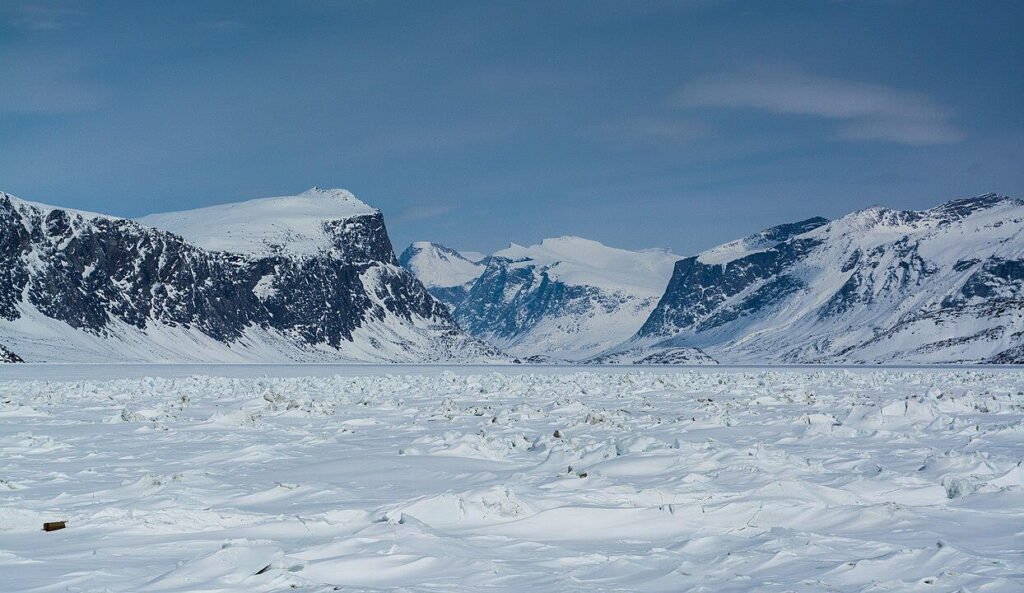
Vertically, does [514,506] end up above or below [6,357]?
below

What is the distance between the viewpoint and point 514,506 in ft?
36.0

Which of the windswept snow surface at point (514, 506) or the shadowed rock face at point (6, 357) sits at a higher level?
the shadowed rock face at point (6, 357)

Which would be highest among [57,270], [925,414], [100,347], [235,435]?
[57,270]

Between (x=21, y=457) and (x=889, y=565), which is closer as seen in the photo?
(x=889, y=565)

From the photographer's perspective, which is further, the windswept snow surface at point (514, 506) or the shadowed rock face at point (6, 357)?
the shadowed rock face at point (6, 357)

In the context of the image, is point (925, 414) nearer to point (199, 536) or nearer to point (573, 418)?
point (573, 418)

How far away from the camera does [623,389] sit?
39250 mm

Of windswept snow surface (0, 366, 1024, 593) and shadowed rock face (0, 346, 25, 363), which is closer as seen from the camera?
windswept snow surface (0, 366, 1024, 593)

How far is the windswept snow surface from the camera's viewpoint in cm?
832

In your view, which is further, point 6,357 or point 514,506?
point 6,357

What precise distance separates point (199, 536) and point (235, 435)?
33.3 ft

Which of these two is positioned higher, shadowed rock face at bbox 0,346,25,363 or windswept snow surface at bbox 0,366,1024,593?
shadowed rock face at bbox 0,346,25,363

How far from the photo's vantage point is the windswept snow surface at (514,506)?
8320 mm

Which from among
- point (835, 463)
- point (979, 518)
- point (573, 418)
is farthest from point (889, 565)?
point (573, 418)
